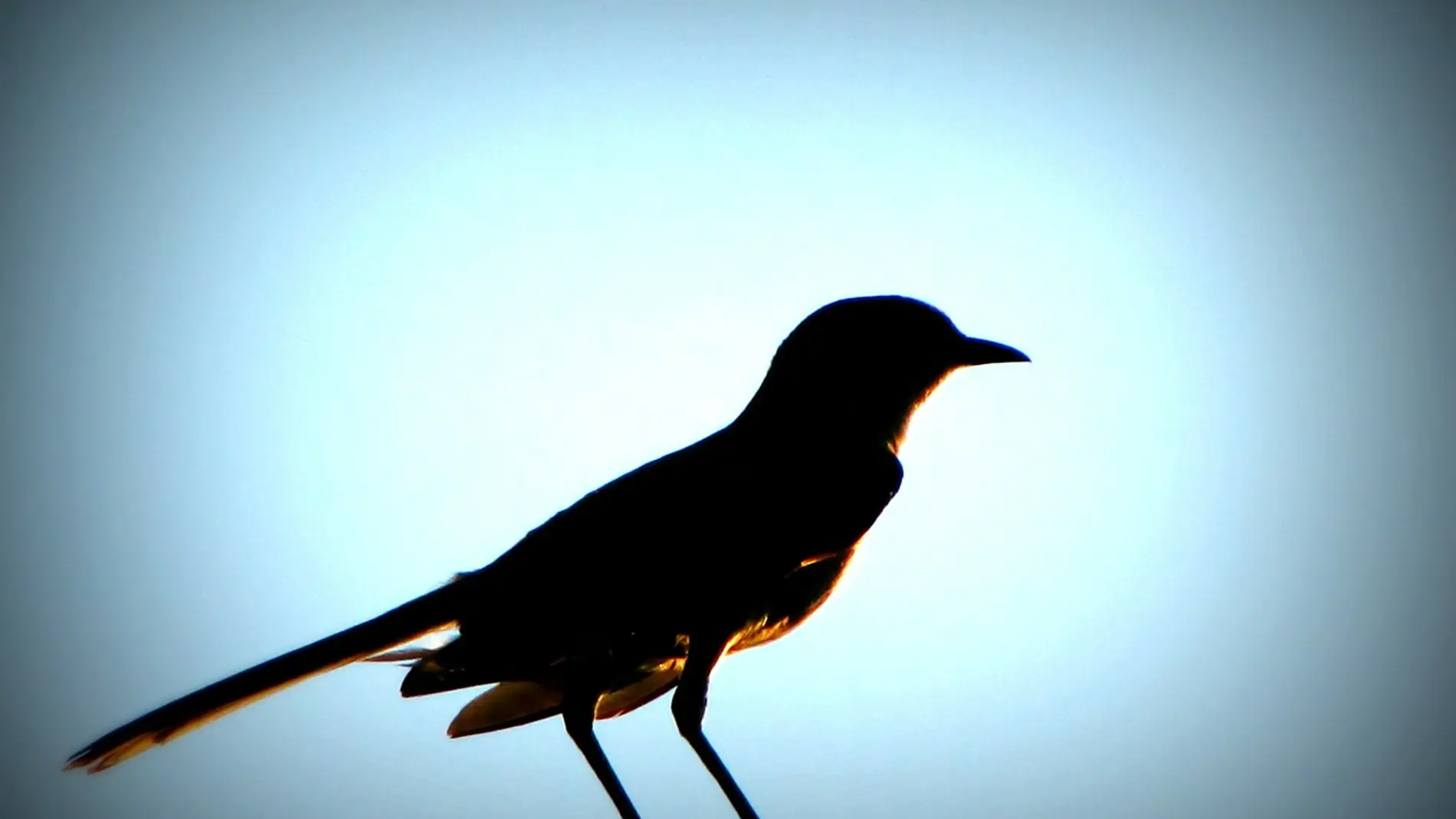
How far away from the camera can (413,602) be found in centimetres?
384

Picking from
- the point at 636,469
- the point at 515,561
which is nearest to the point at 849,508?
the point at 636,469

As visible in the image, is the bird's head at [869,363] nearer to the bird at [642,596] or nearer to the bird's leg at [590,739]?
the bird at [642,596]

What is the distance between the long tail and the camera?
11.9 feet

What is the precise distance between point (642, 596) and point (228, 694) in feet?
4.37

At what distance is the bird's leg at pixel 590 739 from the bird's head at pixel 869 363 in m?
1.28

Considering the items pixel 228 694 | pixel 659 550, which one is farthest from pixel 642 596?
pixel 228 694

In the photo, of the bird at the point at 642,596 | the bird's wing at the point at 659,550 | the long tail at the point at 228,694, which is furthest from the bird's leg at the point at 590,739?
the long tail at the point at 228,694

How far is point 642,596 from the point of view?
12.1 feet

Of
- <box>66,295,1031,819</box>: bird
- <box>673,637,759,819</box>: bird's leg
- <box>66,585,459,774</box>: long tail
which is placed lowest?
<box>673,637,759,819</box>: bird's leg

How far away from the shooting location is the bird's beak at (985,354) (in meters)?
4.58

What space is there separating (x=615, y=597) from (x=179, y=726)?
1.41m

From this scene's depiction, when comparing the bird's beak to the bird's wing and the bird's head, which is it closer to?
the bird's head

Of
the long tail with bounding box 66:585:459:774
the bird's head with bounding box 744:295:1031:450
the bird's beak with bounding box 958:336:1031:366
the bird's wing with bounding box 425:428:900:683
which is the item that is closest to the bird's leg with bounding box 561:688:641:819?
the bird's wing with bounding box 425:428:900:683

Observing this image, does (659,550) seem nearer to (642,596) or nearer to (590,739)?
(642,596)
